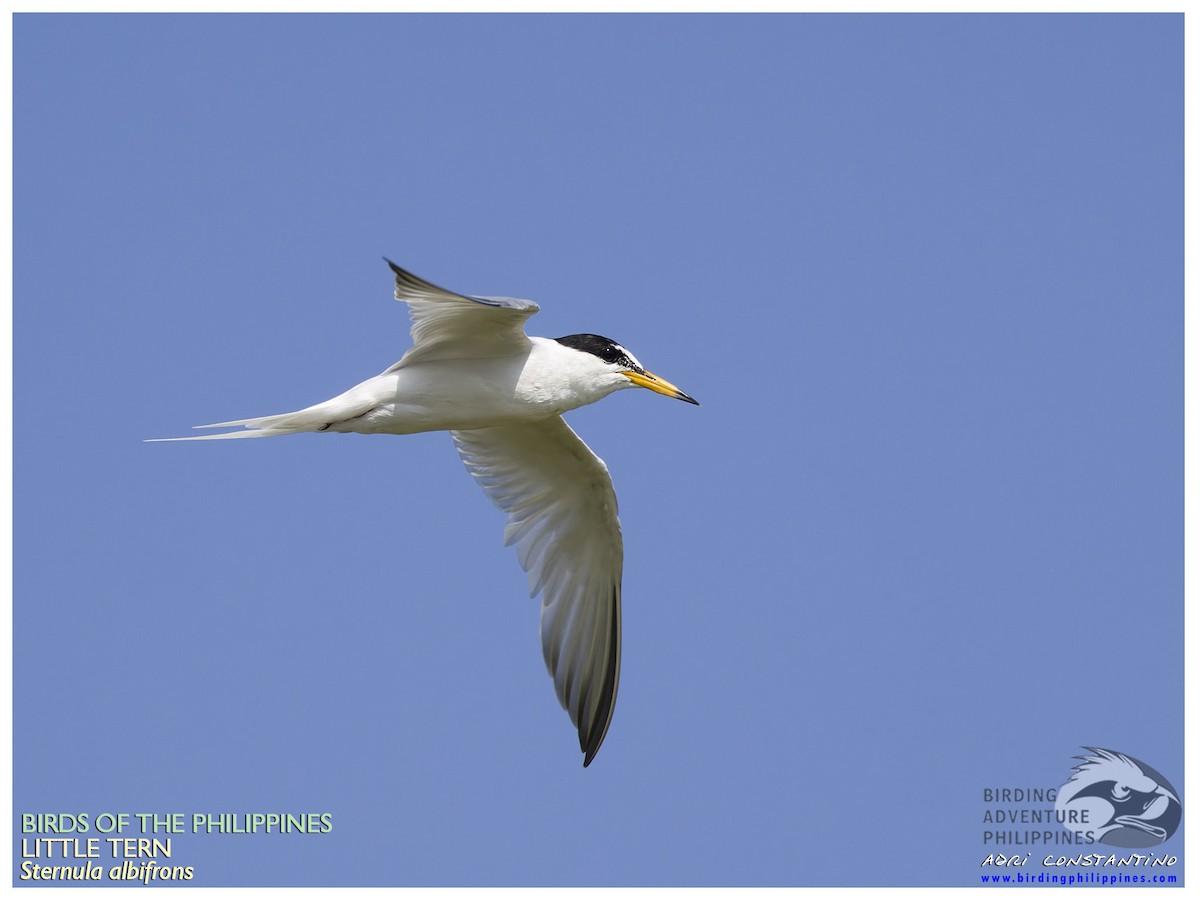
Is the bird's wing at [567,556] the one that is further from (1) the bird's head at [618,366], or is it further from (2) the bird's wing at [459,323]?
(2) the bird's wing at [459,323]

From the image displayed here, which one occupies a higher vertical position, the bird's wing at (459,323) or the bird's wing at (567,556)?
the bird's wing at (459,323)

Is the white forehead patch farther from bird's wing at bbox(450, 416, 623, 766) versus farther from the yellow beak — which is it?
bird's wing at bbox(450, 416, 623, 766)

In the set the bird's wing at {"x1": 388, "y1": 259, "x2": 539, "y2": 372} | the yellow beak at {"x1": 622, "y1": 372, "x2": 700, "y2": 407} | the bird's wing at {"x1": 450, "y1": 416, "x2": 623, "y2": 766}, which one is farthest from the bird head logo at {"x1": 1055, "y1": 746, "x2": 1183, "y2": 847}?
the bird's wing at {"x1": 388, "y1": 259, "x2": 539, "y2": 372}

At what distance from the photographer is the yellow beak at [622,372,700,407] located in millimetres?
10594

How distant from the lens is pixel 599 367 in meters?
10.4

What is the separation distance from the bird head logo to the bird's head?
452 centimetres

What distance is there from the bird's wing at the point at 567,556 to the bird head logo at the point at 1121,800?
3.57m

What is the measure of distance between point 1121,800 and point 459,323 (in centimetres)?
647

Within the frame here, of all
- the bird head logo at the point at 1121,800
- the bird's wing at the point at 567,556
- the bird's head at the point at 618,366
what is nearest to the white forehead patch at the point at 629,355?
the bird's head at the point at 618,366

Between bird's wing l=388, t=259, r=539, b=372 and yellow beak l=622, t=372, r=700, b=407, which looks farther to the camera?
yellow beak l=622, t=372, r=700, b=407

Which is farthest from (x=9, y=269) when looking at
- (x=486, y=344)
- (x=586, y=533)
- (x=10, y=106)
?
(x=586, y=533)

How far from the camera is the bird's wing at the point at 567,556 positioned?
40.8 feet

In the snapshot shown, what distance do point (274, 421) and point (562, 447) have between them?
2.80 meters

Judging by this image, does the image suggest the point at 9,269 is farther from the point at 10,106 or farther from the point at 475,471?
the point at 475,471
